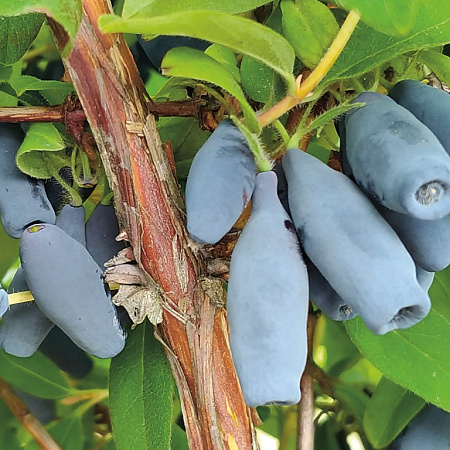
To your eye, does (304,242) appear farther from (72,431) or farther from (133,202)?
(72,431)

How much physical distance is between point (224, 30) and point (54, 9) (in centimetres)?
10

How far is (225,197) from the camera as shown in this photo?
1.44 feet

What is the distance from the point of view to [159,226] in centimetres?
51

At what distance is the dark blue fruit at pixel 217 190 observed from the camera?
1.43ft

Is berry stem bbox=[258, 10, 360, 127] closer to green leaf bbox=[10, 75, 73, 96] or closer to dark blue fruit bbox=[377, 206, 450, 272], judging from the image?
dark blue fruit bbox=[377, 206, 450, 272]

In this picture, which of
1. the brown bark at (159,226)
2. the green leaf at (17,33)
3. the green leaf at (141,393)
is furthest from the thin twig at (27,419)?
the green leaf at (17,33)

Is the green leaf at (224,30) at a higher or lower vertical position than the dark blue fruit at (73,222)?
higher

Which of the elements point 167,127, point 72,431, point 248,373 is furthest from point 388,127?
point 72,431

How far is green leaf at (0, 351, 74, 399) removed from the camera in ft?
3.06

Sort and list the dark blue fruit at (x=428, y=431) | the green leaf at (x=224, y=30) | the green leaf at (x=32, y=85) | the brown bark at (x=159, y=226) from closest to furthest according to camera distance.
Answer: the green leaf at (x=224, y=30)
the brown bark at (x=159, y=226)
the green leaf at (x=32, y=85)
the dark blue fruit at (x=428, y=431)

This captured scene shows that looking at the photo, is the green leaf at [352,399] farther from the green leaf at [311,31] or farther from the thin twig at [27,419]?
the green leaf at [311,31]

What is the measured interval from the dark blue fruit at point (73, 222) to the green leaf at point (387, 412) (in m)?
0.42

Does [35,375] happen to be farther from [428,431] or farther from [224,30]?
[224,30]

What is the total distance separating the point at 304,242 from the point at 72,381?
2.33 ft
